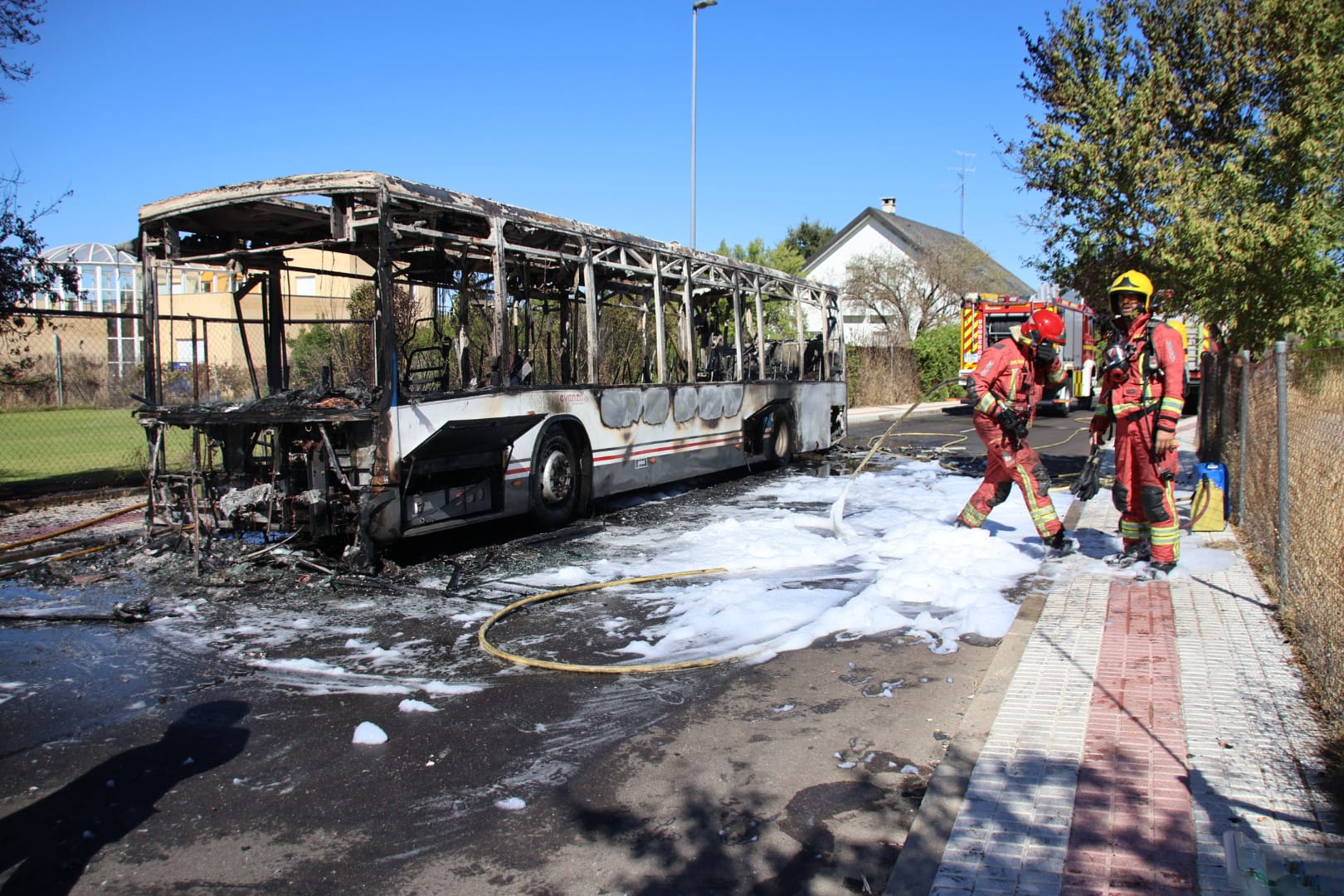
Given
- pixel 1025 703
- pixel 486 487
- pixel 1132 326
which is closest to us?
pixel 1025 703

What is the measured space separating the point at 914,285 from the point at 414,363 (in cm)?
3560

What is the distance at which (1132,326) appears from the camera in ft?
22.5

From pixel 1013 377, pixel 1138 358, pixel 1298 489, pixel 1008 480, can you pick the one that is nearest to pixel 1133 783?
pixel 1298 489

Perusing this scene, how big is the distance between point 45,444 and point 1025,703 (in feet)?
59.0

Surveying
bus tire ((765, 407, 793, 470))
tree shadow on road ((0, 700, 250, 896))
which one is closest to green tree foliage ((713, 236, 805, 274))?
bus tire ((765, 407, 793, 470))

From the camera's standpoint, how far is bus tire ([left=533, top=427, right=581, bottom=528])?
9055 millimetres

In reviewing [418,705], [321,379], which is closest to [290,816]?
[418,705]

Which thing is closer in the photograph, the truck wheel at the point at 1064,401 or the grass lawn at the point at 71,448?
the grass lawn at the point at 71,448

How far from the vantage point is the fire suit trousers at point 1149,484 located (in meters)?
6.54

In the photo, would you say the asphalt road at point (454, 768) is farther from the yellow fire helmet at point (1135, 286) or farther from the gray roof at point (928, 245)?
the gray roof at point (928, 245)

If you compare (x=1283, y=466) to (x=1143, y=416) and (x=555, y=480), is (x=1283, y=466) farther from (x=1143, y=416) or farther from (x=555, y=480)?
(x=555, y=480)

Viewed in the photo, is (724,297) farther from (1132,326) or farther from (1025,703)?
(1025,703)

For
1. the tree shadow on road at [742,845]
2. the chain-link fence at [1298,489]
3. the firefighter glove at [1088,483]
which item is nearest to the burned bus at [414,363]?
the tree shadow on road at [742,845]

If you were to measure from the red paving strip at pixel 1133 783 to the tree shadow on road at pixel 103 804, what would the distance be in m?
3.17
